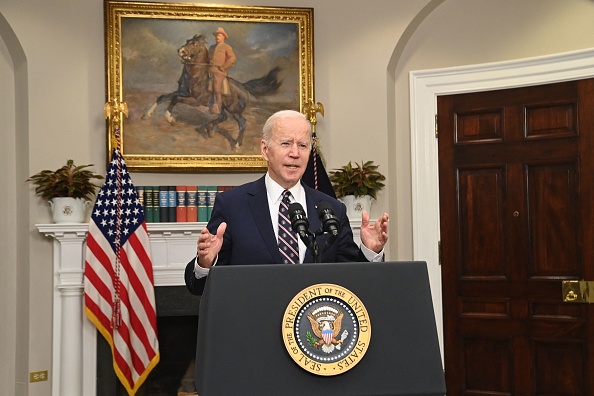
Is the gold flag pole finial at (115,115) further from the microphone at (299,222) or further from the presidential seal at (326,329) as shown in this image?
the presidential seal at (326,329)

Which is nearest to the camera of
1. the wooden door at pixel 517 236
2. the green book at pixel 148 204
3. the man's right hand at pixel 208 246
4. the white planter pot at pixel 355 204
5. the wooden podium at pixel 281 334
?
the wooden podium at pixel 281 334

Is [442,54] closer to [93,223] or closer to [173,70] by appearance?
[173,70]

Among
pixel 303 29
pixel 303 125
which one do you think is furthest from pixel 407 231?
pixel 303 125

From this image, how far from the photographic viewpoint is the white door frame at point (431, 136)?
5164 millimetres

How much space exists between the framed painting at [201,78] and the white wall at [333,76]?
0.11 meters

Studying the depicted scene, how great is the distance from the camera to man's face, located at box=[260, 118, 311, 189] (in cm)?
239

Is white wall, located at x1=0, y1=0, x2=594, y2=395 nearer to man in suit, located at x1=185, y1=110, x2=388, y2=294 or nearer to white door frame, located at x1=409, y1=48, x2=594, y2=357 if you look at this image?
white door frame, located at x1=409, y1=48, x2=594, y2=357

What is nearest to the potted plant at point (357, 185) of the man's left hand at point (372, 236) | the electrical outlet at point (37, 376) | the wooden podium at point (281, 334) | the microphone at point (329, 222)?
the electrical outlet at point (37, 376)

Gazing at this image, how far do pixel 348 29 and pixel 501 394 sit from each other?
9.01ft

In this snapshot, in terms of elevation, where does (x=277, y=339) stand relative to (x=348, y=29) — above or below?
below

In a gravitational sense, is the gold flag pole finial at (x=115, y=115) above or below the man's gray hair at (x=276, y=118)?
above

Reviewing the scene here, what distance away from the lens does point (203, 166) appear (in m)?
5.09

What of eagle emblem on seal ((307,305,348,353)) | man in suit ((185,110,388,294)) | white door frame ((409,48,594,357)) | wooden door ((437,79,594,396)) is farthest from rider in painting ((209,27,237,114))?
eagle emblem on seal ((307,305,348,353))

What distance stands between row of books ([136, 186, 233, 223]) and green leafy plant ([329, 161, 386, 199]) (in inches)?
33.2
